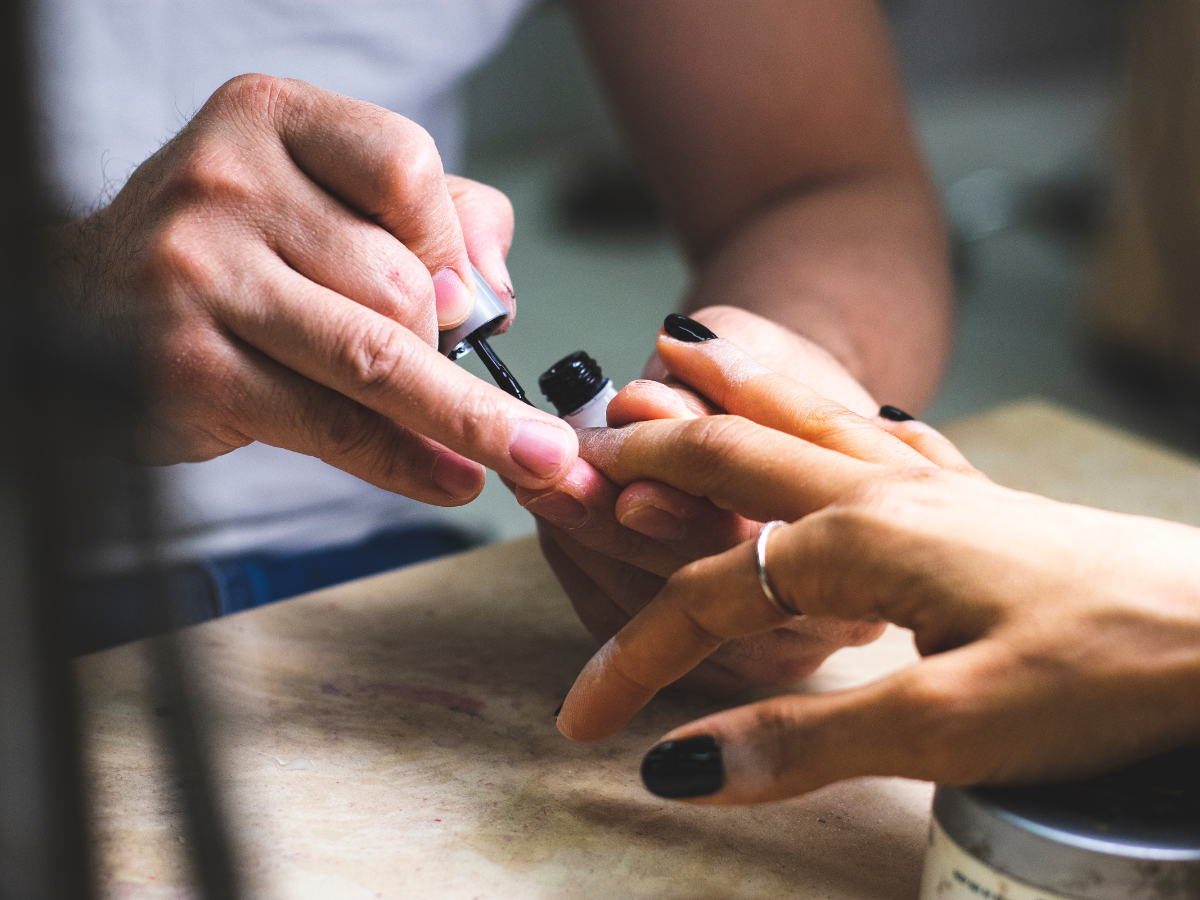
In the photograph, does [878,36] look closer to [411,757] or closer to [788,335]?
[788,335]

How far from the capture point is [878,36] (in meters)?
0.92

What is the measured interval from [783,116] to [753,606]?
0.63 metres

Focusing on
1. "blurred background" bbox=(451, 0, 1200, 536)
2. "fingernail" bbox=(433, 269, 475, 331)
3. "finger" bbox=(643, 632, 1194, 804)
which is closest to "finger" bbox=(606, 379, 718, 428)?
"fingernail" bbox=(433, 269, 475, 331)

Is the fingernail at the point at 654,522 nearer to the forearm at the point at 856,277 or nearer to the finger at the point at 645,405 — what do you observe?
the finger at the point at 645,405

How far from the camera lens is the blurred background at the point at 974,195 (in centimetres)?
212

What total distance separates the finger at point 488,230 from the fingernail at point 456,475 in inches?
3.6

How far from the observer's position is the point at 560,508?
509 millimetres

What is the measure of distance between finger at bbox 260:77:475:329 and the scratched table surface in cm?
25

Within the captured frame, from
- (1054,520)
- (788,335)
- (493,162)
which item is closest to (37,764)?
(1054,520)

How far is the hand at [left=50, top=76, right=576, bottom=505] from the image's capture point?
435 millimetres

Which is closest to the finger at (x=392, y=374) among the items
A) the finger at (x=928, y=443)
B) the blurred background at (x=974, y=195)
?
the finger at (x=928, y=443)

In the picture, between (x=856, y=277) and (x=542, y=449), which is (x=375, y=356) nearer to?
(x=542, y=449)

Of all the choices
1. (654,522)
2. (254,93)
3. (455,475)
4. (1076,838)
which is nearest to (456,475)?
(455,475)

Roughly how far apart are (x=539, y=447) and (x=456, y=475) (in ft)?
0.21
